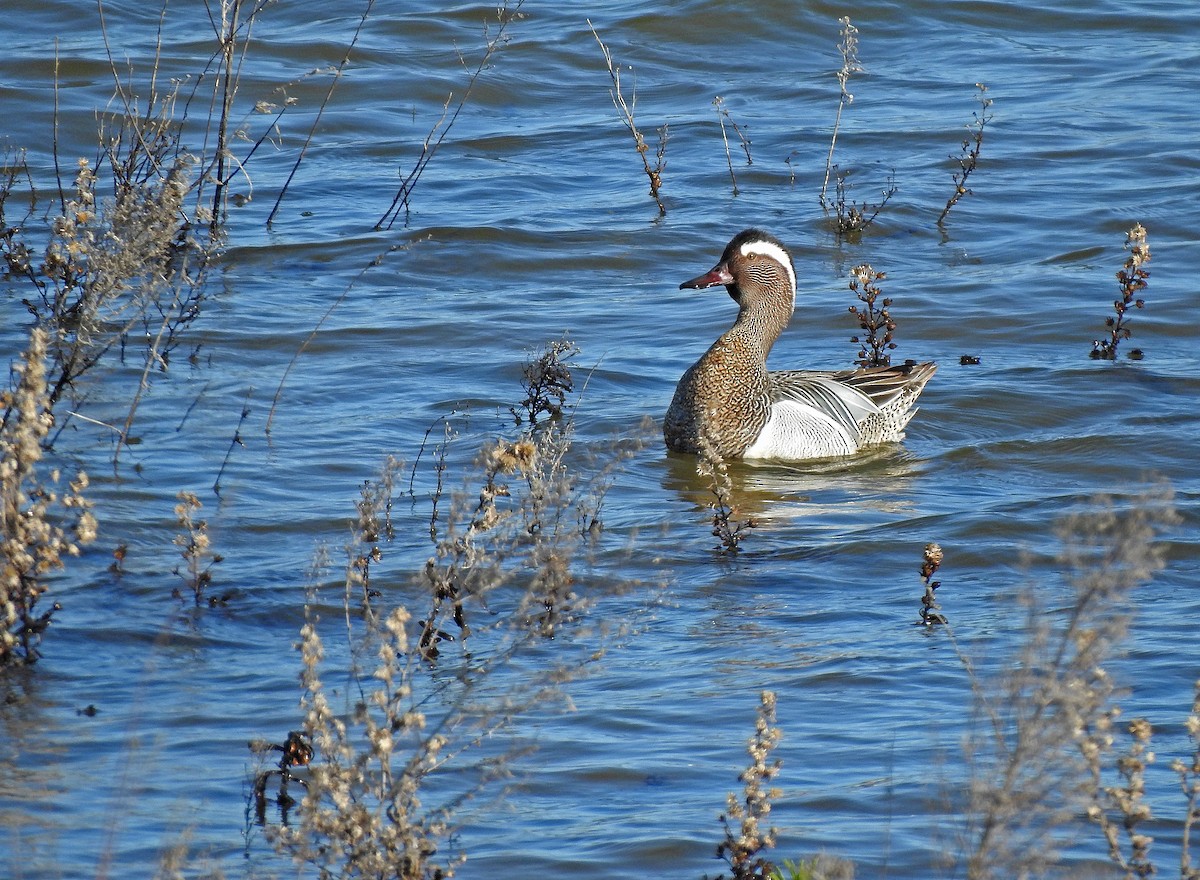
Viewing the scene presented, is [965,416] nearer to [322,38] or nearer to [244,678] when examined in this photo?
[244,678]

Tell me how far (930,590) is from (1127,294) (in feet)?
12.9

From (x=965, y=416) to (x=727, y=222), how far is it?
3.43 meters

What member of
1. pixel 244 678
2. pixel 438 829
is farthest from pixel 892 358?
pixel 438 829

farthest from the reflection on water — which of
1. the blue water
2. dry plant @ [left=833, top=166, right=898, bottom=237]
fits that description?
dry plant @ [left=833, top=166, right=898, bottom=237]

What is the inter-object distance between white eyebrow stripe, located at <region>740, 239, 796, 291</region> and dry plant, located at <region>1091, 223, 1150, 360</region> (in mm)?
1695

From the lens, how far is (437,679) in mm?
5473

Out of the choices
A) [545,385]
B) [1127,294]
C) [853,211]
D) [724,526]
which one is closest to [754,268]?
[545,385]

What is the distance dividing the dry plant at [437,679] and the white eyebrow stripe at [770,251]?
2.09 meters

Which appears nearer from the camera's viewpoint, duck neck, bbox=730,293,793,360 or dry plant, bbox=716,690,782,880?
dry plant, bbox=716,690,782,880

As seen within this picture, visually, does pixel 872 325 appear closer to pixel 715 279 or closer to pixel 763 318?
pixel 763 318

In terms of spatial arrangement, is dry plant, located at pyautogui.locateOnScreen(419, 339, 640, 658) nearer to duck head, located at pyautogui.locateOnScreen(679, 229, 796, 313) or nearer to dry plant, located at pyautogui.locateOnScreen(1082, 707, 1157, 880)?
dry plant, located at pyautogui.locateOnScreen(1082, 707, 1157, 880)

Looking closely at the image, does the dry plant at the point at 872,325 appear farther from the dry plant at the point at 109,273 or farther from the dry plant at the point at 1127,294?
the dry plant at the point at 109,273

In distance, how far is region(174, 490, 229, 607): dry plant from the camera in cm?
582

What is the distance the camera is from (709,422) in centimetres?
853
